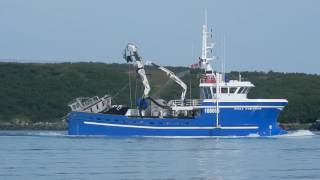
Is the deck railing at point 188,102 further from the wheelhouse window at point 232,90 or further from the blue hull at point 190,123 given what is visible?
the wheelhouse window at point 232,90

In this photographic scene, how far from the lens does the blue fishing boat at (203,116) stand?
223 feet

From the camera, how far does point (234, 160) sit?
51.4m

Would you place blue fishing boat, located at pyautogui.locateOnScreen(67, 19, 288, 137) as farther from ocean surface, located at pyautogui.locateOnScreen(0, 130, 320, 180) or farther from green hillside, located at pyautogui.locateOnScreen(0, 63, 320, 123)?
green hillside, located at pyautogui.locateOnScreen(0, 63, 320, 123)

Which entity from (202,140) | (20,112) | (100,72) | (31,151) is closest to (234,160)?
(31,151)

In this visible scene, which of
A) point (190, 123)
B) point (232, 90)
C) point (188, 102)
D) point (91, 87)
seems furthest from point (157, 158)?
point (91, 87)

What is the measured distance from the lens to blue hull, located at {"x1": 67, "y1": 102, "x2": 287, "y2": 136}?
223ft

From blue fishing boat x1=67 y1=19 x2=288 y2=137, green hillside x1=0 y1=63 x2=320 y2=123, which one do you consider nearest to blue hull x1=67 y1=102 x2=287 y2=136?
blue fishing boat x1=67 y1=19 x2=288 y2=137

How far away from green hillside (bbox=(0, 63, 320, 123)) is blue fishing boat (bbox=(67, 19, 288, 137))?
2517 cm

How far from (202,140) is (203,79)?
423 centimetres

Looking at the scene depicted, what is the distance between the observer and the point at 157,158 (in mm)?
51969

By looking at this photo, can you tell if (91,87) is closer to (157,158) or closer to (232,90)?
(232,90)

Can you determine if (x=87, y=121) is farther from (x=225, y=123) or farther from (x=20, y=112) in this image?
(x=20, y=112)

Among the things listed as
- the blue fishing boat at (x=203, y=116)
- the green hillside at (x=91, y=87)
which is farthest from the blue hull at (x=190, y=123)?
A: the green hillside at (x=91, y=87)

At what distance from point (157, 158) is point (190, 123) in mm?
16372
